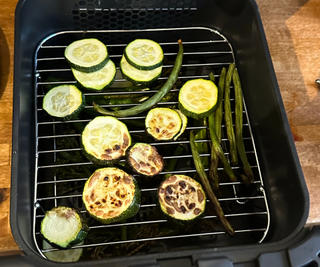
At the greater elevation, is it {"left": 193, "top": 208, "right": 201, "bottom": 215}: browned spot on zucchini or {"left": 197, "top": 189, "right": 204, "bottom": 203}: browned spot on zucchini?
{"left": 197, "top": 189, "right": 204, "bottom": 203}: browned spot on zucchini

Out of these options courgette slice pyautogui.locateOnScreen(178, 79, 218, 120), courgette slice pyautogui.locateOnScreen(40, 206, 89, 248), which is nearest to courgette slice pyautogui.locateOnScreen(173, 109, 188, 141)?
courgette slice pyautogui.locateOnScreen(178, 79, 218, 120)

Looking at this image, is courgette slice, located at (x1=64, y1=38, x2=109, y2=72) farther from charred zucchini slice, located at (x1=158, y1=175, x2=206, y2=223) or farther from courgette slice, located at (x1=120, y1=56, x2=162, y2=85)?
charred zucchini slice, located at (x1=158, y1=175, x2=206, y2=223)

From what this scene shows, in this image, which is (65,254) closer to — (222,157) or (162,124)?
(162,124)

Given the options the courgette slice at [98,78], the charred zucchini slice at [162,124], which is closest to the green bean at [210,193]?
the charred zucchini slice at [162,124]

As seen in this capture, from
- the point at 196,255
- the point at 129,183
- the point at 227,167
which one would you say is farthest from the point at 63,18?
the point at 196,255

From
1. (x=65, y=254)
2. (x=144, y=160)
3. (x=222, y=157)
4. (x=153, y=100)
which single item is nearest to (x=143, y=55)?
(x=153, y=100)

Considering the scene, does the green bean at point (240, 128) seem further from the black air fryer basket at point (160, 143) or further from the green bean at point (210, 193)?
the green bean at point (210, 193)
